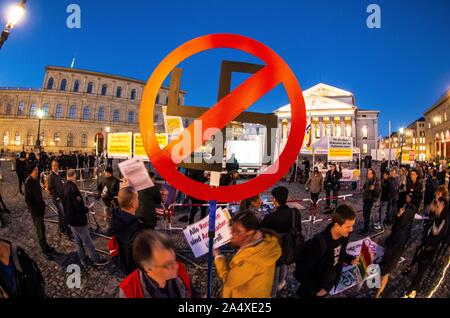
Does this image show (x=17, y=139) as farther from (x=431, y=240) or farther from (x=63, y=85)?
(x=431, y=240)

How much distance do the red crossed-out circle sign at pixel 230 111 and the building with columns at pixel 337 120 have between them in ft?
207

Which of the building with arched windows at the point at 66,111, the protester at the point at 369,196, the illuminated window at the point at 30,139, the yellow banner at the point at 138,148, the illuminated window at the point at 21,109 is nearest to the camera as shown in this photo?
the protester at the point at 369,196

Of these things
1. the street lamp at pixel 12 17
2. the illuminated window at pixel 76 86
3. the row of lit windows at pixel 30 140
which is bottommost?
the street lamp at pixel 12 17

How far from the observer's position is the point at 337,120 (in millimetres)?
64125

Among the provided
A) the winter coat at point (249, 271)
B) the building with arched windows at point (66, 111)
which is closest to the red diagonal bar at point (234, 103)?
the winter coat at point (249, 271)

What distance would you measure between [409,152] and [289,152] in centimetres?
1968

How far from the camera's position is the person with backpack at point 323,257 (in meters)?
2.32

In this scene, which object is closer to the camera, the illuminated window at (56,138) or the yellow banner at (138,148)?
the yellow banner at (138,148)

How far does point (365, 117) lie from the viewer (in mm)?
67188

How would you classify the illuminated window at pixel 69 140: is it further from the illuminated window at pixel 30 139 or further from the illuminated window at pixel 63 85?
the illuminated window at pixel 63 85

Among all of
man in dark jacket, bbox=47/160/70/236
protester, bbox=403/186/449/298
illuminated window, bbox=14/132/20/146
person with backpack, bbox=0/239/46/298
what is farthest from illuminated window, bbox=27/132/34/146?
protester, bbox=403/186/449/298

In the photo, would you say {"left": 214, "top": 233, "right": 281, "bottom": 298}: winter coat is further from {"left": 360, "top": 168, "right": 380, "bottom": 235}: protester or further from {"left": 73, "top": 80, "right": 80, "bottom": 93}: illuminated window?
{"left": 73, "top": 80, "right": 80, "bottom": 93}: illuminated window
